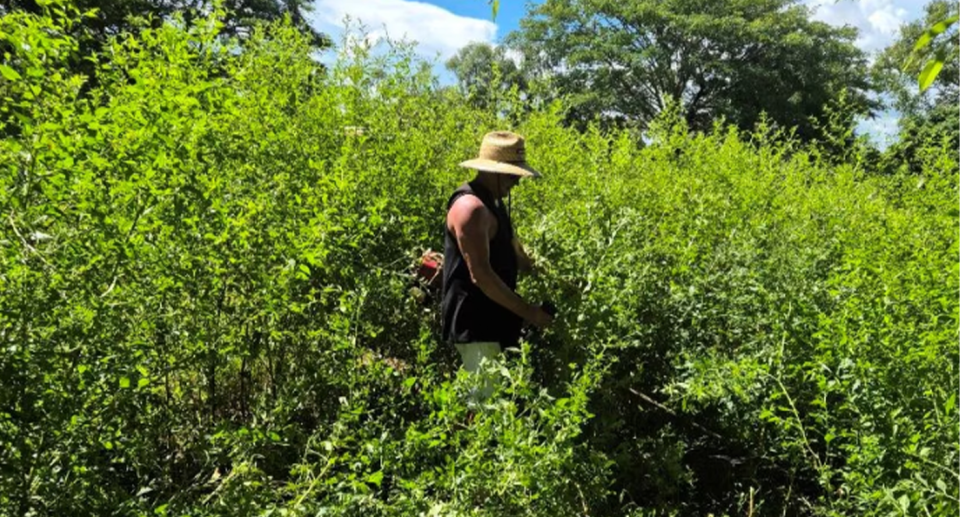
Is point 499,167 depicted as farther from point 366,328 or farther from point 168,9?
point 168,9

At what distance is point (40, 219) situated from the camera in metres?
1.77

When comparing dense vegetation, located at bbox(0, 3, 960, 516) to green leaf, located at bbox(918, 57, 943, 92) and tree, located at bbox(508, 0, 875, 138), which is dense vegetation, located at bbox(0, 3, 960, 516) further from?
tree, located at bbox(508, 0, 875, 138)

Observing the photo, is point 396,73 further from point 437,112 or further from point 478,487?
point 478,487

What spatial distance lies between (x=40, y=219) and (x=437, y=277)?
1.81m

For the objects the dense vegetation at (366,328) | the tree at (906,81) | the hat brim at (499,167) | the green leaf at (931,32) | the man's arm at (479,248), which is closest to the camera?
the green leaf at (931,32)

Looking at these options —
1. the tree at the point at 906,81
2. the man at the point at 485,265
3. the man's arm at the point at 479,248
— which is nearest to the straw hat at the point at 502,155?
the man at the point at 485,265

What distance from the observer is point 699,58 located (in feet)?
90.7

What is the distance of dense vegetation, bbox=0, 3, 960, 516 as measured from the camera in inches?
78.4

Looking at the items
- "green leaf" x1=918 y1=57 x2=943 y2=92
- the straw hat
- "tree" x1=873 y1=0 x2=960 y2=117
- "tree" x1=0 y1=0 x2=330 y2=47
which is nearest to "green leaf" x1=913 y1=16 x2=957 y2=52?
"green leaf" x1=918 y1=57 x2=943 y2=92

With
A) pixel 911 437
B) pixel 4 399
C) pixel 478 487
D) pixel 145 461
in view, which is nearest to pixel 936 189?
pixel 911 437

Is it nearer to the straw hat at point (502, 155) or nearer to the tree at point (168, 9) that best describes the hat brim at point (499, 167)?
the straw hat at point (502, 155)

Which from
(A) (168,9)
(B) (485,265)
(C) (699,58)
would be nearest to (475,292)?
(B) (485,265)

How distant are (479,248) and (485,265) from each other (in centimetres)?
7

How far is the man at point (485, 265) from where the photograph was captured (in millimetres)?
2912
